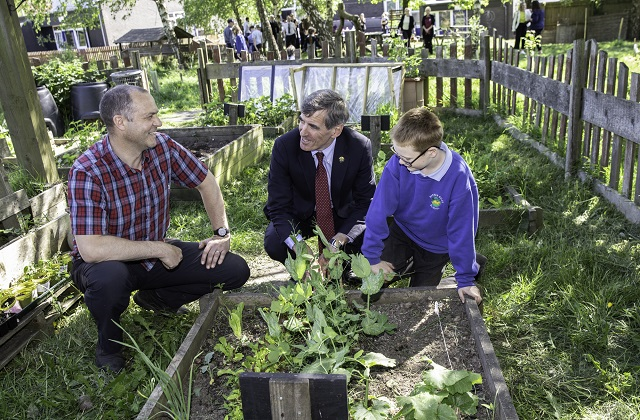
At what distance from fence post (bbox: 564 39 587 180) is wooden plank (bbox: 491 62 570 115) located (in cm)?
19

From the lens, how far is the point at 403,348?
2510 mm

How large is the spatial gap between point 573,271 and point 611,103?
5.72ft

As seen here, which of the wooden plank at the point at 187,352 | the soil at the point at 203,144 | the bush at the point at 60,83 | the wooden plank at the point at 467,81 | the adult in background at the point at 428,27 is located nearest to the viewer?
the wooden plank at the point at 187,352

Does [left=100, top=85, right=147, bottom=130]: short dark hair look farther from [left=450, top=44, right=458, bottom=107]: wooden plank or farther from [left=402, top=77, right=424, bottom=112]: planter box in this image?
[left=450, top=44, right=458, bottom=107]: wooden plank

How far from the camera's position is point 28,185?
179 inches

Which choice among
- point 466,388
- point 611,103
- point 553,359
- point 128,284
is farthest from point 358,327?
point 611,103

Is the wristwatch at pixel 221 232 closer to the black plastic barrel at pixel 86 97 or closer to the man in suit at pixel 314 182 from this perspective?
the man in suit at pixel 314 182

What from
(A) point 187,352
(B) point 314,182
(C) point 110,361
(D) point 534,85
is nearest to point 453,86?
(D) point 534,85

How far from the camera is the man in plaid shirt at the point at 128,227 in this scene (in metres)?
2.94

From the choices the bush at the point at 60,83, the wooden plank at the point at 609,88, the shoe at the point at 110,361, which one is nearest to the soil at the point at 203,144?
the shoe at the point at 110,361

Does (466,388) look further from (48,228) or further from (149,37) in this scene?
(149,37)

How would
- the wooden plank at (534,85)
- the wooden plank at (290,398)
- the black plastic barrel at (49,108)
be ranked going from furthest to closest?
the black plastic barrel at (49,108) → the wooden plank at (534,85) → the wooden plank at (290,398)

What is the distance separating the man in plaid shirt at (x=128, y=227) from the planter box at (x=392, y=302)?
0.76 feet

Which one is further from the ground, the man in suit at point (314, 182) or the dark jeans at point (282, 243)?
the man in suit at point (314, 182)
